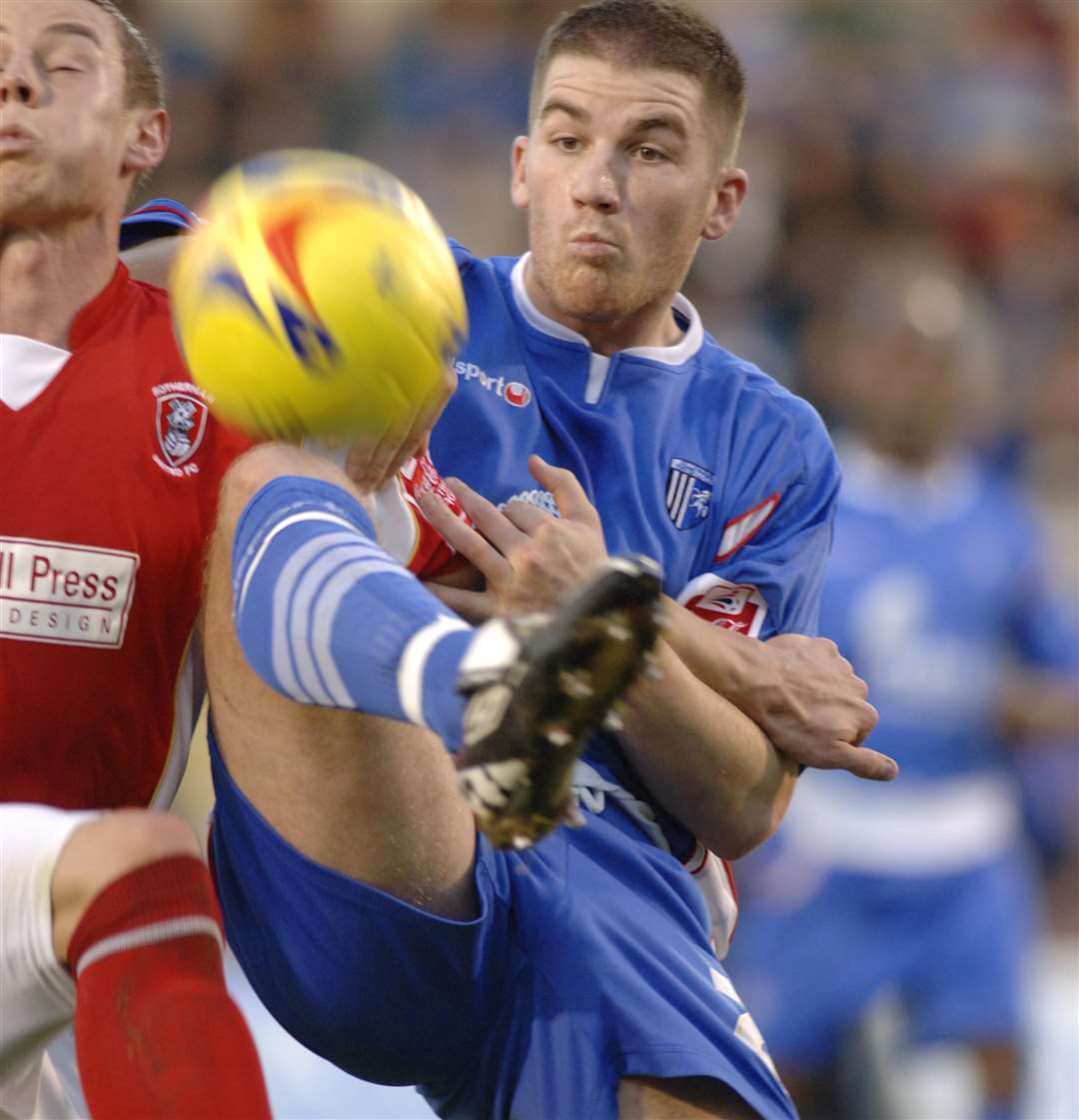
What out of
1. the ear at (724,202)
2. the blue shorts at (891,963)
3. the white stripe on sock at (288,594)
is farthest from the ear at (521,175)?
the blue shorts at (891,963)

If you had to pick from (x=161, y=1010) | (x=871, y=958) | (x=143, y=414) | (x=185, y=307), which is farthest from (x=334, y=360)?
(x=871, y=958)

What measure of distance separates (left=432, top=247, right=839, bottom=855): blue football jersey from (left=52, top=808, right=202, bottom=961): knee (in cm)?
82

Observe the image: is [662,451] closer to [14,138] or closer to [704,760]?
[704,760]

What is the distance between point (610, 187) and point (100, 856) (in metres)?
1.34

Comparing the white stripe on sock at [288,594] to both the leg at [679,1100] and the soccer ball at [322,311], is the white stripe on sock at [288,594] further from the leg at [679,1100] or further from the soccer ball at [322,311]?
the leg at [679,1100]

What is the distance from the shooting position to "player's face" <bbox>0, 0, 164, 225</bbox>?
3.05m

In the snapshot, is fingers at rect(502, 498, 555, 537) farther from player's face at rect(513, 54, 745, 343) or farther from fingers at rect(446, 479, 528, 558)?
player's face at rect(513, 54, 745, 343)

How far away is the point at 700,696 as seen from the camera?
2.99 m

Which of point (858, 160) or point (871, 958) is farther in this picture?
point (858, 160)

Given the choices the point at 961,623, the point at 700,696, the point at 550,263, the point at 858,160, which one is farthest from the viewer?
the point at 858,160

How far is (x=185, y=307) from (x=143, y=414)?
1.30 ft

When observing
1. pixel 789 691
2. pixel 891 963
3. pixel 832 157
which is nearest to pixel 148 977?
pixel 789 691

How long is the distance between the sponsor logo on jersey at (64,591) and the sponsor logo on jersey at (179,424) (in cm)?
17

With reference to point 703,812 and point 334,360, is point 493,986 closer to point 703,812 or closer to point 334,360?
point 703,812
